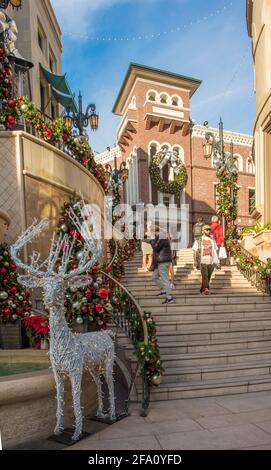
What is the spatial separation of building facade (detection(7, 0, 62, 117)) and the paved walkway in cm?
1425

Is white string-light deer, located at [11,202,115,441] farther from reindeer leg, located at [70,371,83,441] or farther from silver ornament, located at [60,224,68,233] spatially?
silver ornament, located at [60,224,68,233]

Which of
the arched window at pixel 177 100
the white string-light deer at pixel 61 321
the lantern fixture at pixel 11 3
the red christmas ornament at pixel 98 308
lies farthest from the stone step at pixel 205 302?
the arched window at pixel 177 100

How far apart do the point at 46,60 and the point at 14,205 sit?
44.0 ft

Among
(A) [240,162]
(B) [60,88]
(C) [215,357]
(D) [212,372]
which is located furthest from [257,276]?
(A) [240,162]

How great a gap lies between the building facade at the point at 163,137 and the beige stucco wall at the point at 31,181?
18.5 m

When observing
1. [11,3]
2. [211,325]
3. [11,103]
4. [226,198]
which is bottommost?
[211,325]

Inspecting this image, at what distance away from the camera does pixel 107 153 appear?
1352 inches

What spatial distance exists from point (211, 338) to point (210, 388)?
1695 millimetres

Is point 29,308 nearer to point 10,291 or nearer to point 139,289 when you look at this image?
point 10,291

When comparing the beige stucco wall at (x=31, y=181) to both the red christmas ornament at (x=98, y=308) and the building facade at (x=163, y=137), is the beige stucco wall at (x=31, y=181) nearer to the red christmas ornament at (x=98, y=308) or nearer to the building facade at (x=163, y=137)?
the red christmas ornament at (x=98, y=308)

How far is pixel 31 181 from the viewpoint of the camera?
8.61m

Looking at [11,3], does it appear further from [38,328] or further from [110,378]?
[110,378]
